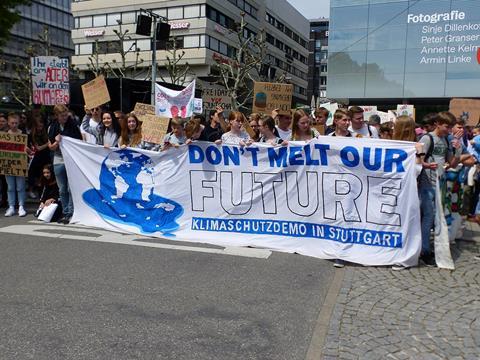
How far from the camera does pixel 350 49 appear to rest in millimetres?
40062

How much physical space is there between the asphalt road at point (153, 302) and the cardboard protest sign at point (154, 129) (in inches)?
74.0

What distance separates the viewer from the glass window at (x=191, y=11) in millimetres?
50438

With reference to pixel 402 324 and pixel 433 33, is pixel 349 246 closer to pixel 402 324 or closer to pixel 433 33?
pixel 402 324

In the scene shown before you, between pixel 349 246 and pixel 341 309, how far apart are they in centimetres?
163

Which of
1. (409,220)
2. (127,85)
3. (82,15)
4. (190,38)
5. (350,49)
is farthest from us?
(82,15)

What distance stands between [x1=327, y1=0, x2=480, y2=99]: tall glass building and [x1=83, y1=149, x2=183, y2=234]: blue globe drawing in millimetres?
35187

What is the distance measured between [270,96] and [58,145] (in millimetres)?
4585

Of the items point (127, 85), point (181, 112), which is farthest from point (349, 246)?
point (127, 85)

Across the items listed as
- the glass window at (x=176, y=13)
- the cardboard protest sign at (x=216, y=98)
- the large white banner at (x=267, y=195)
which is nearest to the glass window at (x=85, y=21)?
the glass window at (x=176, y=13)

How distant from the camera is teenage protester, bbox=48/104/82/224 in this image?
7887 mm

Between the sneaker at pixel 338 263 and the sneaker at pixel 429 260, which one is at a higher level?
the sneaker at pixel 429 260

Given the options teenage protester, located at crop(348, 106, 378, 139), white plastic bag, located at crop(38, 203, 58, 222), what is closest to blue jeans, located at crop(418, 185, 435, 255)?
teenage protester, located at crop(348, 106, 378, 139)

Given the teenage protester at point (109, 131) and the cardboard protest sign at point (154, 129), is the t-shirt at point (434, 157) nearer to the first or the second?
the cardboard protest sign at point (154, 129)

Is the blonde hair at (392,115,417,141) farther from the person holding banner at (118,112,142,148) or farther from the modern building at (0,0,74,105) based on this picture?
the modern building at (0,0,74,105)
